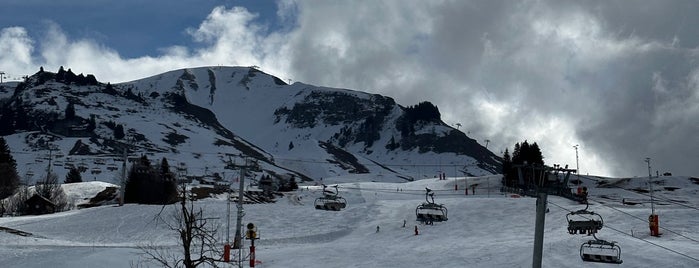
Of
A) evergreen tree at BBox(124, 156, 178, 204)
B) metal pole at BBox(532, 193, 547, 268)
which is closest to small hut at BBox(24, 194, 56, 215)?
evergreen tree at BBox(124, 156, 178, 204)

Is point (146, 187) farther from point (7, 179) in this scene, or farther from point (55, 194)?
point (7, 179)

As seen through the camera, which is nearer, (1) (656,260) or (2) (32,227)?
(1) (656,260)

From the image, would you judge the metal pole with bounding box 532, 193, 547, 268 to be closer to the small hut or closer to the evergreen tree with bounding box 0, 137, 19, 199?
the small hut

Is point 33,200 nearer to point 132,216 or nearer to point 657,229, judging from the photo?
point 132,216

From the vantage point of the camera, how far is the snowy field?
43.6 m

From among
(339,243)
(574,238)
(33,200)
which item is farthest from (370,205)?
(33,200)

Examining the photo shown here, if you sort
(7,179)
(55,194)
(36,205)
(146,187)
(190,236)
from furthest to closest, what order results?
(146,187) → (7,179) → (55,194) → (36,205) → (190,236)

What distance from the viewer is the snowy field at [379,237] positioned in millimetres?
43562

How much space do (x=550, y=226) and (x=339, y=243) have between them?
21.6 meters

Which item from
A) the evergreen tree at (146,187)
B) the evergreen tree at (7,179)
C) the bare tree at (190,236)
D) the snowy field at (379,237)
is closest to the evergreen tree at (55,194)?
the evergreen tree at (7,179)

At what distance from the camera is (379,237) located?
66625 millimetres

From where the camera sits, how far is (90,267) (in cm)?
3753

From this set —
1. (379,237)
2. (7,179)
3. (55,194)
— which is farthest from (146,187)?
(379,237)

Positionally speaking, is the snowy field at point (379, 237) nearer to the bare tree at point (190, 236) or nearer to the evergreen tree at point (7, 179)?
the bare tree at point (190, 236)
